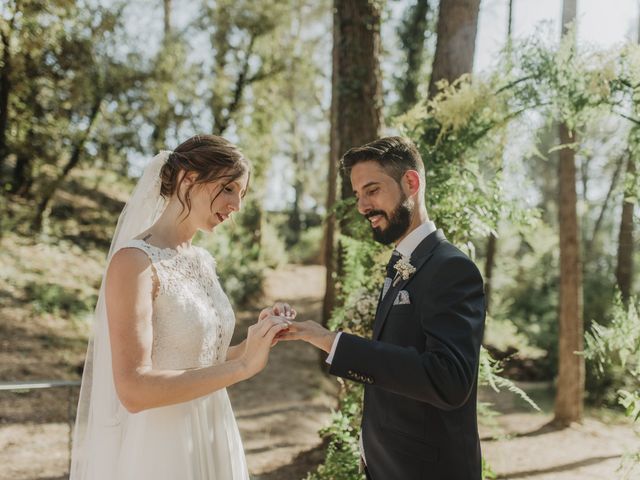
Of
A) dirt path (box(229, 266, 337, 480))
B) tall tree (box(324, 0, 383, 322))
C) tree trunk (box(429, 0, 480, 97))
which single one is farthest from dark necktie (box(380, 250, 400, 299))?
dirt path (box(229, 266, 337, 480))

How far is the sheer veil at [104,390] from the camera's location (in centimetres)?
241

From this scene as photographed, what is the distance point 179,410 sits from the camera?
2391 millimetres

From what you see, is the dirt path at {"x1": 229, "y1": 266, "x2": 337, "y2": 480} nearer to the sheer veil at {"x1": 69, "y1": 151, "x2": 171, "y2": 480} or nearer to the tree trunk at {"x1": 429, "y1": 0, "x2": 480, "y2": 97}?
the sheer veil at {"x1": 69, "y1": 151, "x2": 171, "y2": 480}

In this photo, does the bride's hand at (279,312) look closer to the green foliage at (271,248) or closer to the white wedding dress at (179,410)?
the white wedding dress at (179,410)

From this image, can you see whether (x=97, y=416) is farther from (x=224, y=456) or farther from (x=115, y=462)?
(x=224, y=456)

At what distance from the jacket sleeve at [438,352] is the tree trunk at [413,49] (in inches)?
523

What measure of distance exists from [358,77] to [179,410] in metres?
5.13

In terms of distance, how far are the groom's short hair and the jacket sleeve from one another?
Result: 0.53 metres

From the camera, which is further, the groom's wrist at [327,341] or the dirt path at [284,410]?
the dirt path at [284,410]

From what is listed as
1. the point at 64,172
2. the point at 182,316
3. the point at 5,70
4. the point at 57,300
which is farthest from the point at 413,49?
the point at 182,316

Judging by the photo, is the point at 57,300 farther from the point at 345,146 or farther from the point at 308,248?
the point at 308,248

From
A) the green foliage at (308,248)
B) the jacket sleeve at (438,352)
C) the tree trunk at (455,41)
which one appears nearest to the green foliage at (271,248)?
the green foliage at (308,248)

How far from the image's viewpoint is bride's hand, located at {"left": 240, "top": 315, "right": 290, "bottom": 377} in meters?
2.15

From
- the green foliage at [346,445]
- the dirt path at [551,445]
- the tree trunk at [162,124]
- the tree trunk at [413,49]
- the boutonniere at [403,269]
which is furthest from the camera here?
the tree trunk at [413,49]
